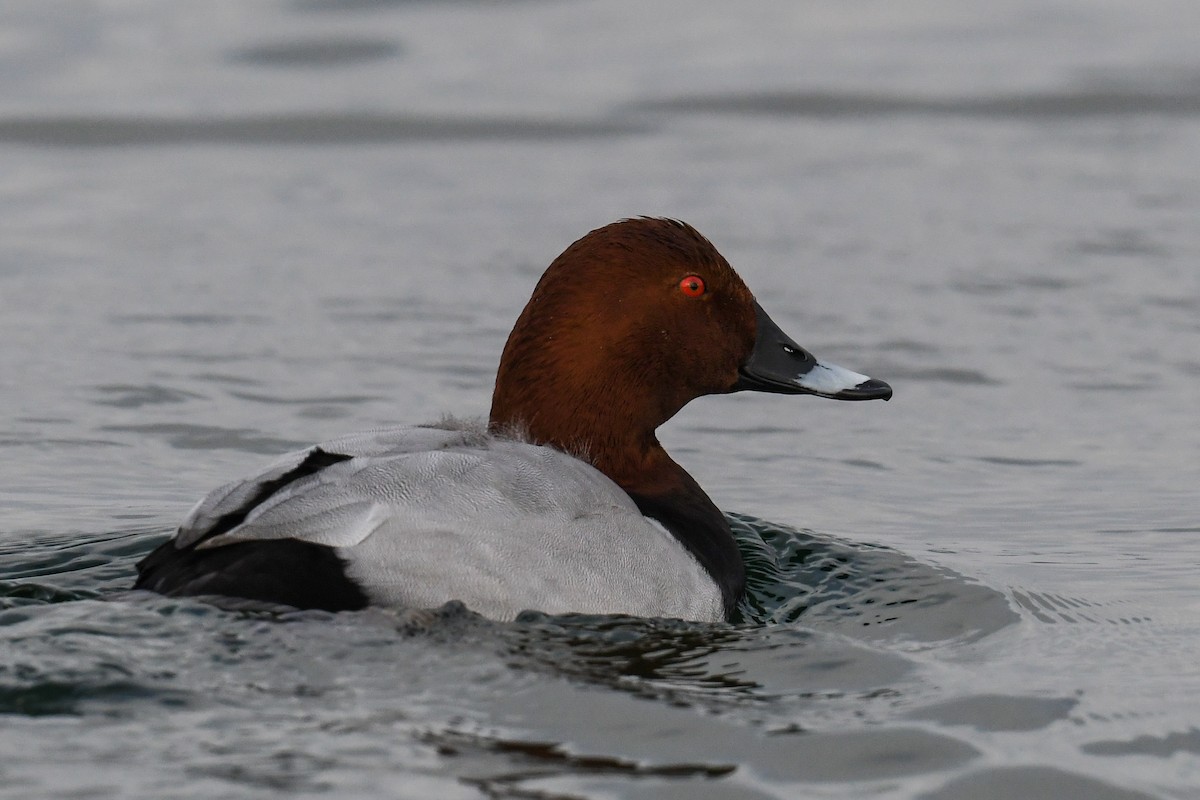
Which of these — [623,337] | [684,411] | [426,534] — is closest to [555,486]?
[426,534]

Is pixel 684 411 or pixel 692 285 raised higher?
pixel 692 285

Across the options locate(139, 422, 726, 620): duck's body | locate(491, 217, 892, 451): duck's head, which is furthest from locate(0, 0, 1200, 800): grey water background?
locate(491, 217, 892, 451): duck's head

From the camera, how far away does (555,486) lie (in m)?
4.91

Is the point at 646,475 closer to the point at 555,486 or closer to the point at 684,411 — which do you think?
the point at 555,486

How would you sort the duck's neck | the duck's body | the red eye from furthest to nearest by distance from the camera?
the red eye < the duck's neck < the duck's body

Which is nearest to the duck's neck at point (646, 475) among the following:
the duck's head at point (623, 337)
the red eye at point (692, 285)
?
the duck's head at point (623, 337)

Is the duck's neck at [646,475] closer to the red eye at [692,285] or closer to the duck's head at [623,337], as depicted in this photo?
the duck's head at [623,337]

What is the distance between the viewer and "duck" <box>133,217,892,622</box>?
183 inches

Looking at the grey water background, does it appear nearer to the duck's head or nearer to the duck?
the duck

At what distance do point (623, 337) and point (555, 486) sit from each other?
866 millimetres

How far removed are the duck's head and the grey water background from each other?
2.24 feet

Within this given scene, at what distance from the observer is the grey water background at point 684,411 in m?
4.17

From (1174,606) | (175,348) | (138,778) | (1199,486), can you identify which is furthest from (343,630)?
(175,348)

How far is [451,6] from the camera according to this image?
1545cm
